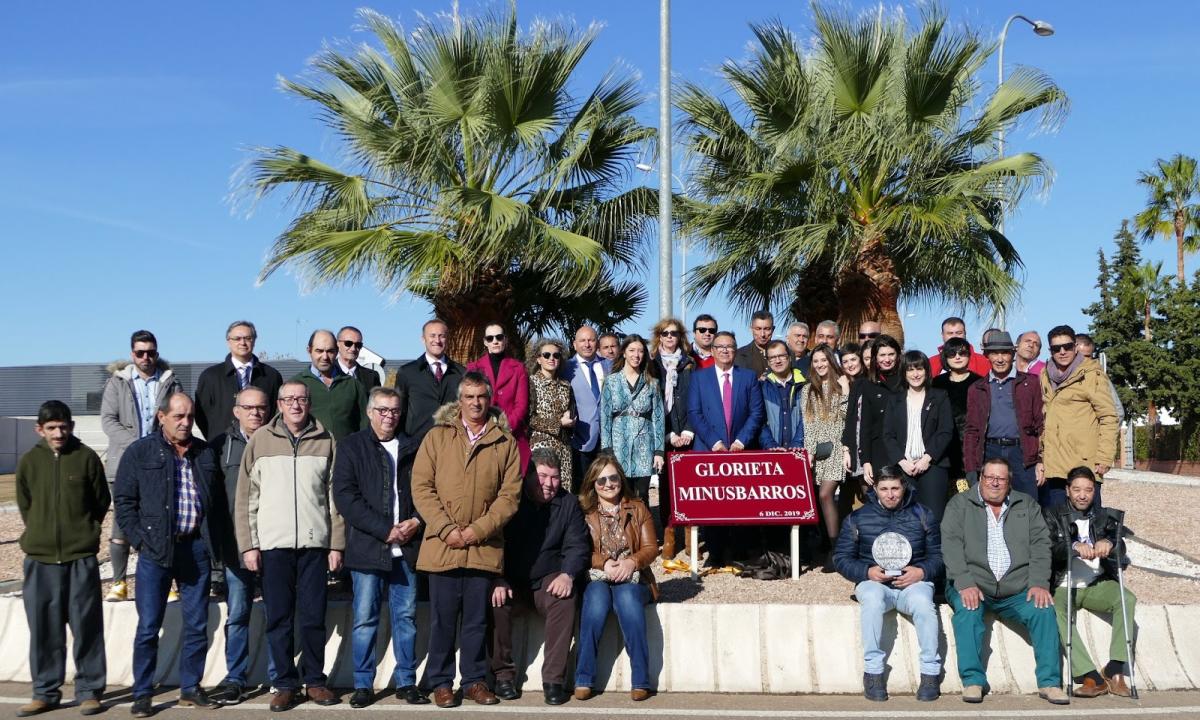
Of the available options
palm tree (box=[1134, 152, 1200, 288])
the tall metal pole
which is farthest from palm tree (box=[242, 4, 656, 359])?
palm tree (box=[1134, 152, 1200, 288])

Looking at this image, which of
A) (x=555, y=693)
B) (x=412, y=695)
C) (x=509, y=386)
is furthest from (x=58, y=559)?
(x=509, y=386)

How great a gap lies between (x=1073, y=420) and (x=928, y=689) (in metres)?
2.52

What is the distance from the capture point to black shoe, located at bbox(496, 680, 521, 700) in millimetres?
6621

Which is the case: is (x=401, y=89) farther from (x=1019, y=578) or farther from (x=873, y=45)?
(x=1019, y=578)

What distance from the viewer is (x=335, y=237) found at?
1264cm

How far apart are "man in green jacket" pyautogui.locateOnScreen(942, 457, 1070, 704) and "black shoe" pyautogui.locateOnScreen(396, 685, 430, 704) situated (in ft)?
10.3

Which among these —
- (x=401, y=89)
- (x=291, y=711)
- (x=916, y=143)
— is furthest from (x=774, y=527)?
(x=401, y=89)

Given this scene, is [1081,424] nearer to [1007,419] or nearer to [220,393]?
[1007,419]

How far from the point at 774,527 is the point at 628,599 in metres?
2.75

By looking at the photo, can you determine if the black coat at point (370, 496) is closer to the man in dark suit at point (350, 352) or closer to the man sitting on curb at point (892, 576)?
the man in dark suit at point (350, 352)

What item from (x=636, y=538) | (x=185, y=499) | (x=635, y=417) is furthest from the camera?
(x=635, y=417)

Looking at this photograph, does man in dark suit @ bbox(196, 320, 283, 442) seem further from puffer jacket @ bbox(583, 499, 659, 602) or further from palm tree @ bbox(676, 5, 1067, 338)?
palm tree @ bbox(676, 5, 1067, 338)

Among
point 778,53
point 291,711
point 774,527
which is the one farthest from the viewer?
point 778,53

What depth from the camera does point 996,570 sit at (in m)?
6.87
